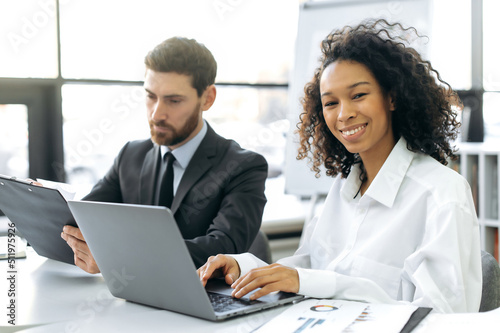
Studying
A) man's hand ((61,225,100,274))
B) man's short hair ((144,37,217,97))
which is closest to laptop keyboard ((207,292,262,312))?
man's hand ((61,225,100,274))

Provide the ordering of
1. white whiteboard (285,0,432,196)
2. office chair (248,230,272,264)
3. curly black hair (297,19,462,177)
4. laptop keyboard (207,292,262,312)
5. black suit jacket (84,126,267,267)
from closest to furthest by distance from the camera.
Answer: laptop keyboard (207,292,262,312), curly black hair (297,19,462,177), black suit jacket (84,126,267,267), office chair (248,230,272,264), white whiteboard (285,0,432,196)

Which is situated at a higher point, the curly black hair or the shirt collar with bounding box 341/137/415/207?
the curly black hair

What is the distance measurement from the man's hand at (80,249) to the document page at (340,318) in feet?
2.09

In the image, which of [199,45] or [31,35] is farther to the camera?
[31,35]

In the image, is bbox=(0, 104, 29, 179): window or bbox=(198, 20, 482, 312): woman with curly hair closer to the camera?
bbox=(198, 20, 482, 312): woman with curly hair

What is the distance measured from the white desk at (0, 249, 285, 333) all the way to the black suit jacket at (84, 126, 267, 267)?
46cm

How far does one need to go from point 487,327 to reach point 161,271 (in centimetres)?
61

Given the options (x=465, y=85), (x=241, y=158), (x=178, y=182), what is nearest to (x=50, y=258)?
(x=178, y=182)

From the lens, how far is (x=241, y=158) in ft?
6.89

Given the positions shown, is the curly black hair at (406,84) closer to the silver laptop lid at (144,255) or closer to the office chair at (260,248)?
the office chair at (260,248)

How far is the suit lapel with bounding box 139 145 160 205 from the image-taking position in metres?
2.11

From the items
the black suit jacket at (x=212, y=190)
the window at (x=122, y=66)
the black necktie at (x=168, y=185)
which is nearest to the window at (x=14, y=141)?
the window at (x=122, y=66)

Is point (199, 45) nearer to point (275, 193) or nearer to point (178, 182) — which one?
point (178, 182)

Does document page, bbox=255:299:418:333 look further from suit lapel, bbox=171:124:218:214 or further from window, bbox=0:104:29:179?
window, bbox=0:104:29:179
